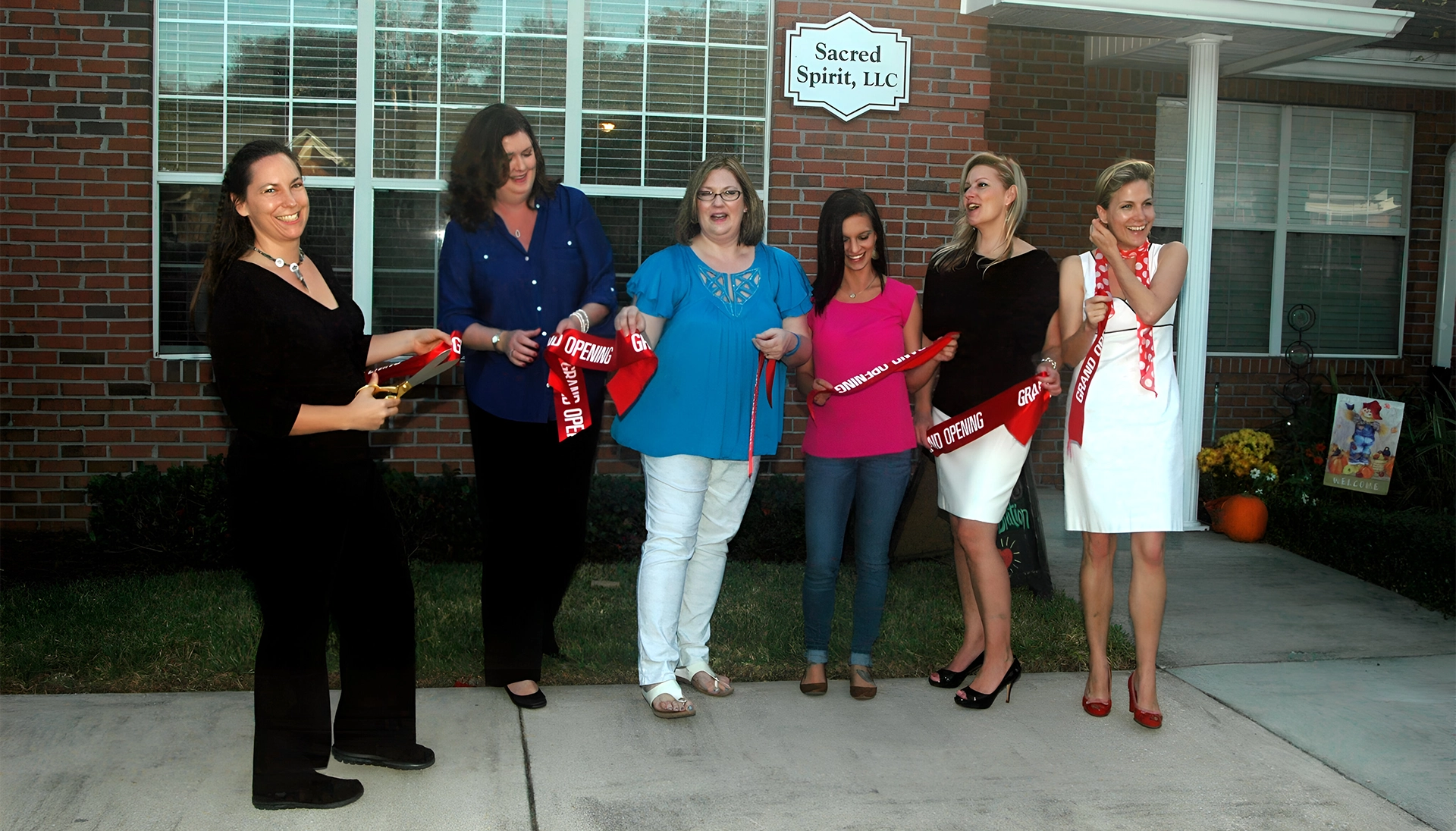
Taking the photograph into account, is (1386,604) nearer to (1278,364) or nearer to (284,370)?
(1278,364)

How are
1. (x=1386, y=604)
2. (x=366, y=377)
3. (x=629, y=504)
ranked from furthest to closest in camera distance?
(x=629, y=504)
(x=1386, y=604)
(x=366, y=377)

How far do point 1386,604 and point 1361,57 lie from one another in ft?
16.8

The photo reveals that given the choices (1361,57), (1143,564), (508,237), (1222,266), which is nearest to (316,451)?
(508,237)

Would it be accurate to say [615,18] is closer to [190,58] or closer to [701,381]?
[190,58]

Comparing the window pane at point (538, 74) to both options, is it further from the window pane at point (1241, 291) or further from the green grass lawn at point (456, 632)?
the window pane at point (1241, 291)

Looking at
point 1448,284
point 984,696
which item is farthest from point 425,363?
point 1448,284

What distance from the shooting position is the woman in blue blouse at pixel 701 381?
13.7 ft

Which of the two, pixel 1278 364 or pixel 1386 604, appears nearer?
pixel 1386 604

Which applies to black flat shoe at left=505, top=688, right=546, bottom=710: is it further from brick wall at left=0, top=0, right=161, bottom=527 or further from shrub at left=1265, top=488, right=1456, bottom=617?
shrub at left=1265, top=488, right=1456, bottom=617

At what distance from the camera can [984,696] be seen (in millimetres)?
4402

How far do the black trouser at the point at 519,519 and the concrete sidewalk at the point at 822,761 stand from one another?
22cm

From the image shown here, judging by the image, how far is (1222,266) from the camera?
9641 millimetres

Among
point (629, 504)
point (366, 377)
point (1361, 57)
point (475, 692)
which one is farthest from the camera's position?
point (1361, 57)

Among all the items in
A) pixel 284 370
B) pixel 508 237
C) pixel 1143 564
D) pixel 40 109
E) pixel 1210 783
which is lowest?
pixel 1210 783
